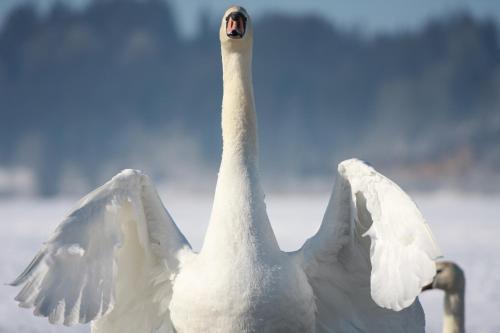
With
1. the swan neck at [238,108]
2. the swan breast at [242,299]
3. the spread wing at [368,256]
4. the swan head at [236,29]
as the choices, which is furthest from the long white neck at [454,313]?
the swan head at [236,29]

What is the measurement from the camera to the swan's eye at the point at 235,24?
4418 mm

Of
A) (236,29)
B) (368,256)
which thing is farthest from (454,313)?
(236,29)

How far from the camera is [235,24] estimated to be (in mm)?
4418

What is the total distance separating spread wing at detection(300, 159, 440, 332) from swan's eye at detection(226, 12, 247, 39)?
83 cm

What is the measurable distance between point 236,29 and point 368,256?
131cm

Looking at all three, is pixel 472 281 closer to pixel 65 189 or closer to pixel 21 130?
pixel 65 189

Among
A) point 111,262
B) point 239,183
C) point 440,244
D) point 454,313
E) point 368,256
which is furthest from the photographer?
point 440,244

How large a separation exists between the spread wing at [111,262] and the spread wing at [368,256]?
0.74 metres

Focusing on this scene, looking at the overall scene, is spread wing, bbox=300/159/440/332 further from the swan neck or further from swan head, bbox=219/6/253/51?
swan head, bbox=219/6/253/51

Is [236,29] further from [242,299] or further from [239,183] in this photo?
[242,299]

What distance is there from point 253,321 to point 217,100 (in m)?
54.4

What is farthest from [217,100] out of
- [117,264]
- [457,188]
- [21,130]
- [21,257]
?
[117,264]

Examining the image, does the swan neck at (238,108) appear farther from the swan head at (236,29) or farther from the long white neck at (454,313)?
the long white neck at (454,313)

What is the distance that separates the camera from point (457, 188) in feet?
146
